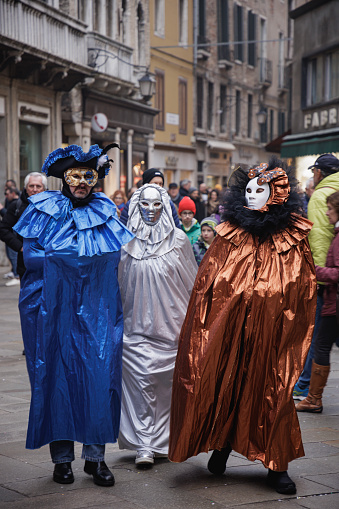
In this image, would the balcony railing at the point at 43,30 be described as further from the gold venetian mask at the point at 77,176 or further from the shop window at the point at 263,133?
the shop window at the point at 263,133

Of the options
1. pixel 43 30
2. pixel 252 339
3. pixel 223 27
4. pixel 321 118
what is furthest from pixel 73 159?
pixel 223 27

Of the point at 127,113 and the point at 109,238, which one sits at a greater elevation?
the point at 127,113

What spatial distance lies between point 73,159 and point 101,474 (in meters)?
1.77

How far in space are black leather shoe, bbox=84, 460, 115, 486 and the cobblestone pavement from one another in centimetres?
5

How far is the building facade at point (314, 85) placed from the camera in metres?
21.2

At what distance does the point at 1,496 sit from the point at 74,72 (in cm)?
1758

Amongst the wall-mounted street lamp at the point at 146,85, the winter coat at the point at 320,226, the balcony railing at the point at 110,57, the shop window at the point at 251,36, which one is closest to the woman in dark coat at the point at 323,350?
the winter coat at the point at 320,226

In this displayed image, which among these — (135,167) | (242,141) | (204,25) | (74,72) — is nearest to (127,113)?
(135,167)

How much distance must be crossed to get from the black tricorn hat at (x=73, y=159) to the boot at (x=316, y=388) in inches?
95.9

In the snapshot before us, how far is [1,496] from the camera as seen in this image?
458cm

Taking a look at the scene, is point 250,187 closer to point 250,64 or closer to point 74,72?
point 74,72

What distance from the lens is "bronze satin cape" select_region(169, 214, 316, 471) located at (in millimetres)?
4730

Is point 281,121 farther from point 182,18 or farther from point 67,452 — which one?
point 67,452

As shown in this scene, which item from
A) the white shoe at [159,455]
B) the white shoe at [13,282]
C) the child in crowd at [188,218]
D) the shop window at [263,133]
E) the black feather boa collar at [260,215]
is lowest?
the white shoe at [13,282]
